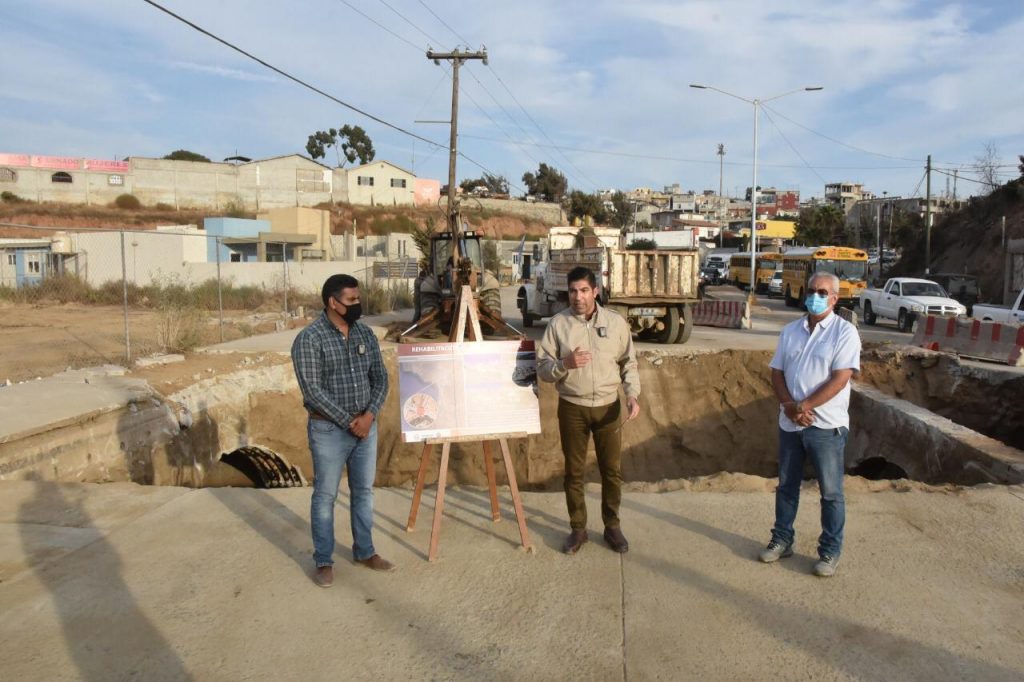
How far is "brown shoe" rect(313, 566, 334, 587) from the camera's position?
15.0 feet

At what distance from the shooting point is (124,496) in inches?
245

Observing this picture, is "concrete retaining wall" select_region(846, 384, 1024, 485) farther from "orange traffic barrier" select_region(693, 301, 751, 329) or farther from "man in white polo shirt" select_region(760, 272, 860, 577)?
"orange traffic barrier" select_region(693, 301, 751, 329)

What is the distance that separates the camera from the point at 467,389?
209 inches

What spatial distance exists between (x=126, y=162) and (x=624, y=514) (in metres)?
67.1

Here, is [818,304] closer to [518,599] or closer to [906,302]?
[518,599]

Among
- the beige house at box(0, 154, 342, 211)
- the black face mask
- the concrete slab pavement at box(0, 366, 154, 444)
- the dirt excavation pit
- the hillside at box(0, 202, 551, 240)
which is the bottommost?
the dirt excavation pit

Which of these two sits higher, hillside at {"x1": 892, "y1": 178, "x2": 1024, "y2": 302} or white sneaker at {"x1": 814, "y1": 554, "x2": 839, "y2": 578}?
hillside at {"x1": 892, "y1": 178, "x2": 1024, "y2": 302}

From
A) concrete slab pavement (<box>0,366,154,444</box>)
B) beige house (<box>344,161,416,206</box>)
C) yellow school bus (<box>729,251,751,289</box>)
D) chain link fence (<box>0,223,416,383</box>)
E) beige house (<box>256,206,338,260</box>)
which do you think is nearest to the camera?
concrete slab pavement (<box>0,366,154,444</box>)

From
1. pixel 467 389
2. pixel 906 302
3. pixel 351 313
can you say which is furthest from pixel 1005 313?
pixel 351 313

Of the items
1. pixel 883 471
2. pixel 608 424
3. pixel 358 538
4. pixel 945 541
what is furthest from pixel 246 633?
pixel 883 471

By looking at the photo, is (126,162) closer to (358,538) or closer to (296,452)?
(296,452)

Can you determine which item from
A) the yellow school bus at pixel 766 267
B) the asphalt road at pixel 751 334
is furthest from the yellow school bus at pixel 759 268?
the asphalt road at pixel 751 334

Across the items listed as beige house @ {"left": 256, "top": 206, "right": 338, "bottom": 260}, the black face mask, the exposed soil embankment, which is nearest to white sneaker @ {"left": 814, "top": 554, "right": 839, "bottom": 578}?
the black face mask

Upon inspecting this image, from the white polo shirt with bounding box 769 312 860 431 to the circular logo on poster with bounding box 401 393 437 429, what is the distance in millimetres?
2293
